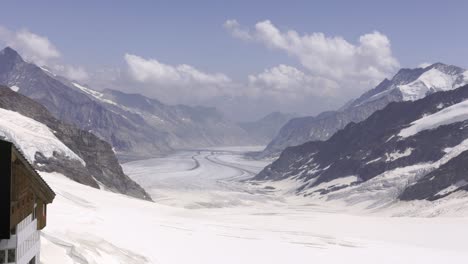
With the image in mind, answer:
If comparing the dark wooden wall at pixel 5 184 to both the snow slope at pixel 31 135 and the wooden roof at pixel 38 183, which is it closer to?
the wooden roof at pixel 38 183

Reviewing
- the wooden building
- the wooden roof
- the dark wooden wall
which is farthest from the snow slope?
the dark wooden wall

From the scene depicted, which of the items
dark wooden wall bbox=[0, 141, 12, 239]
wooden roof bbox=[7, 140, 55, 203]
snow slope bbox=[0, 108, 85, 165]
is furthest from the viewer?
snow slope bbox=[0, 108, 85, 165]

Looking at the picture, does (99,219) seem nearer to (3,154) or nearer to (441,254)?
(441,254)

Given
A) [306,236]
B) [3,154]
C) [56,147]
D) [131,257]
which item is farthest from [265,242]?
[56,147]

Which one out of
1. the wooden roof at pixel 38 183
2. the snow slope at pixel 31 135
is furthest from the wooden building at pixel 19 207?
the snow slope at pixel 31 135

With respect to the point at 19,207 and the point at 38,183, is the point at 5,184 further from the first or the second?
the point at 38,183

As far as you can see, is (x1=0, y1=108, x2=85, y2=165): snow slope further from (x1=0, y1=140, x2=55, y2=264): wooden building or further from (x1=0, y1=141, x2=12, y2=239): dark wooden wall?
(x1=0, y1=141, x2=12, y2=239): dark wooden wall

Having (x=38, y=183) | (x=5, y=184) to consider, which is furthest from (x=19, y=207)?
(x=38, y=183)
